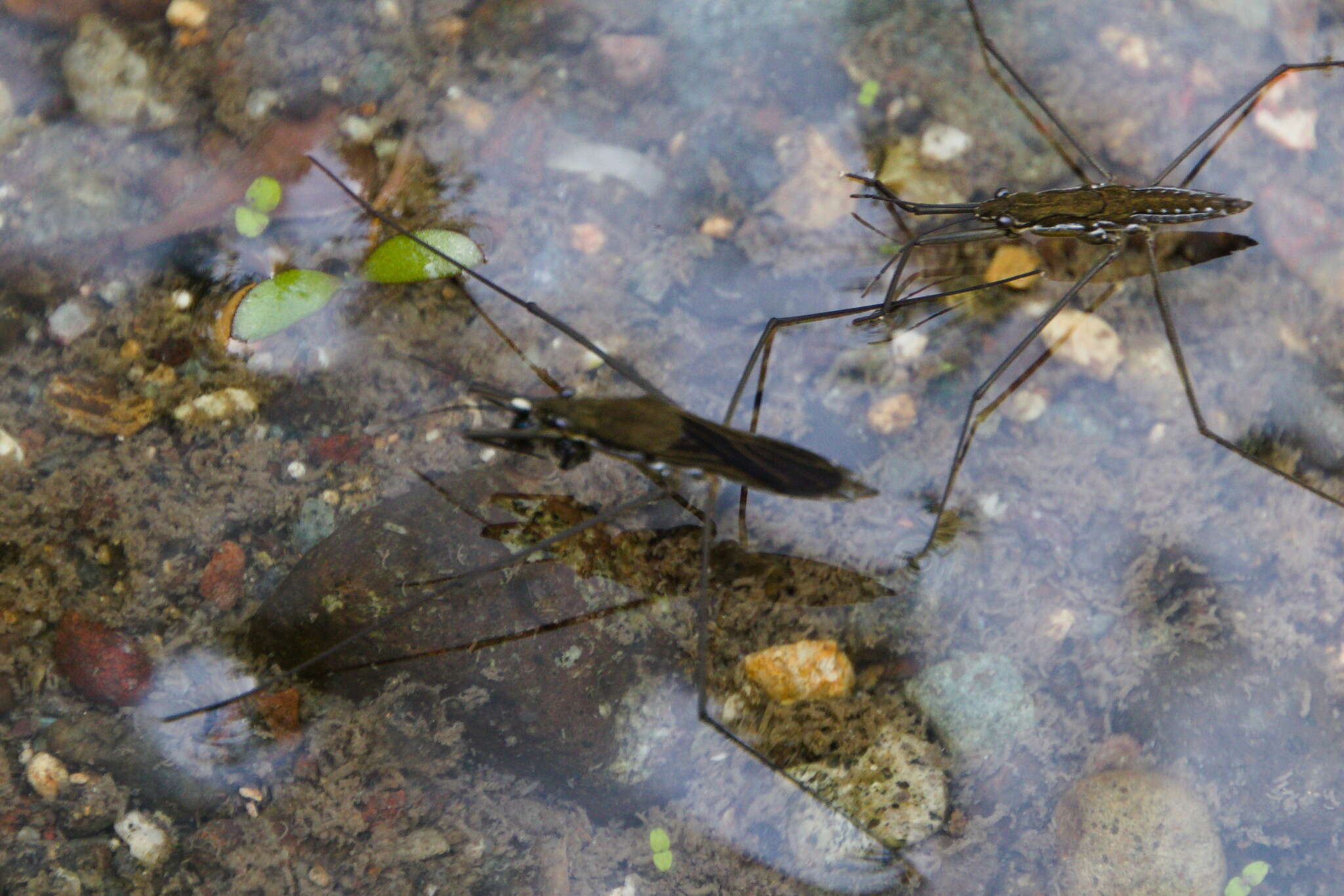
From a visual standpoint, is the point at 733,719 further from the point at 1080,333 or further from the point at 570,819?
the point at 1080,333

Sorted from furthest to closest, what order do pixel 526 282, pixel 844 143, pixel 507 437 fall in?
pixel 844 143 < pixel 526 282 < pixel 507 437

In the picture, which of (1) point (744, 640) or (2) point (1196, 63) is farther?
(2) point (1196, 63)

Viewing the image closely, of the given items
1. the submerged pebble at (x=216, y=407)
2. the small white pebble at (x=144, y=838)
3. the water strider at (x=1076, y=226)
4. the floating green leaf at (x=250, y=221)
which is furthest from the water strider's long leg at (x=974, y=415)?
the floating green leaf at (x=250, y=221)

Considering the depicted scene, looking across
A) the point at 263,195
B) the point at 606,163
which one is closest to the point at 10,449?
the point at 263,195

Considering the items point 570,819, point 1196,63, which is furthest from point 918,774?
point 1196,63

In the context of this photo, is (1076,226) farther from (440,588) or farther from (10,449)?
(10,449)

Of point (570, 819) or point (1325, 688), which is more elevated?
point (1325, 688)
